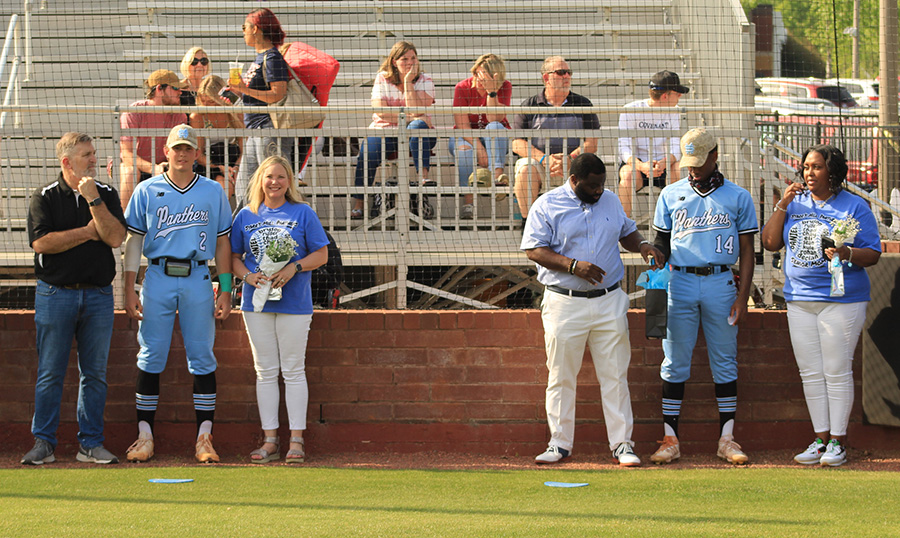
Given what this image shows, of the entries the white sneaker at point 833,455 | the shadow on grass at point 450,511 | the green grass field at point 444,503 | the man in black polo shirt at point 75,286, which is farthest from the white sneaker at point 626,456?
the man in black polo shirt at point 75,286

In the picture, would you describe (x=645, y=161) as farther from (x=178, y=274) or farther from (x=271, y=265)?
(x=178, y=274)

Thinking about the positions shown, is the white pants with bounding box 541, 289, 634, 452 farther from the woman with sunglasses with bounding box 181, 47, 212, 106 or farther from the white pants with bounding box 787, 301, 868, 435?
the woman with sunglasses with bounding box 181, 47, 212, 106

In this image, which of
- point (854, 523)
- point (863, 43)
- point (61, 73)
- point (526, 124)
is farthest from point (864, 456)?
point (863, 43)

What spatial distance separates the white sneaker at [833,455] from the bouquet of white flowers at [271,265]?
3.40m

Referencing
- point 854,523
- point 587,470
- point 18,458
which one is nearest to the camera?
point 854,523

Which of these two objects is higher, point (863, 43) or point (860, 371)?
point (863, 43)

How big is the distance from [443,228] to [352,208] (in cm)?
69

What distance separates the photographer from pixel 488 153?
7.64 metres

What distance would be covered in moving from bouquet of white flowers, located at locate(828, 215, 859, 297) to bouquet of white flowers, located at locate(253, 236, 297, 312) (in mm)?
3195

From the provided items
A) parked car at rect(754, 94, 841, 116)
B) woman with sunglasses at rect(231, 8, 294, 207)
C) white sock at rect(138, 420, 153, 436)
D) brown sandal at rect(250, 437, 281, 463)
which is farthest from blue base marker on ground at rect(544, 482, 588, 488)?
parked car at rect(754, 94, 841, 116)

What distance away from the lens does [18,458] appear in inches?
263

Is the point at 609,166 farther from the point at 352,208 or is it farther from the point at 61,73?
the point at 61,73

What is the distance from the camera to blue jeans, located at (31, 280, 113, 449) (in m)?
6.23

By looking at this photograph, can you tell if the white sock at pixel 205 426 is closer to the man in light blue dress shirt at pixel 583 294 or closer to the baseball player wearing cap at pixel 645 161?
the man in light blue dress shirt at pixel 583 294
